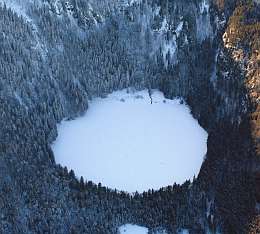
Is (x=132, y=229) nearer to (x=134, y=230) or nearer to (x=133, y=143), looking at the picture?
(x=134, y=230)

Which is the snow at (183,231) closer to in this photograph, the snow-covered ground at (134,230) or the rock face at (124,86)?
the snow-covered ground at (134,230)

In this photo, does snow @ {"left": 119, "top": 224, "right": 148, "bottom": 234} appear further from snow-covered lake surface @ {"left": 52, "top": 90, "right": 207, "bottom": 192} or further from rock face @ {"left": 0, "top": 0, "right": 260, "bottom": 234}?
snow-covered lake surface @ {"left": 52, "top": 90, "right": 207, "bottom": 192}

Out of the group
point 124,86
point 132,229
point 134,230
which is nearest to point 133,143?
point 132,229

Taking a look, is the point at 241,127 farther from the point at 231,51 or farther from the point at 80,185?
the point at 80,185

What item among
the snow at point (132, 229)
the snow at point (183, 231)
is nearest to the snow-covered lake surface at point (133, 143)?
the snow at point (132, 229)

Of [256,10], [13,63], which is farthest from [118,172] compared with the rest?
[256,10]

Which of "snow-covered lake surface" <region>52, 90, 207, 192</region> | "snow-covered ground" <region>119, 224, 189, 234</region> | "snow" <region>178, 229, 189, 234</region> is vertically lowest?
"snow" <region>178, 229, 189, 234</region>

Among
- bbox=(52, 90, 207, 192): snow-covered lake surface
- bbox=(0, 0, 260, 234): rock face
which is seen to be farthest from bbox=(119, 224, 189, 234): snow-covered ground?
bbox=(52, 90, 207, 192): snow-covered lake surface
